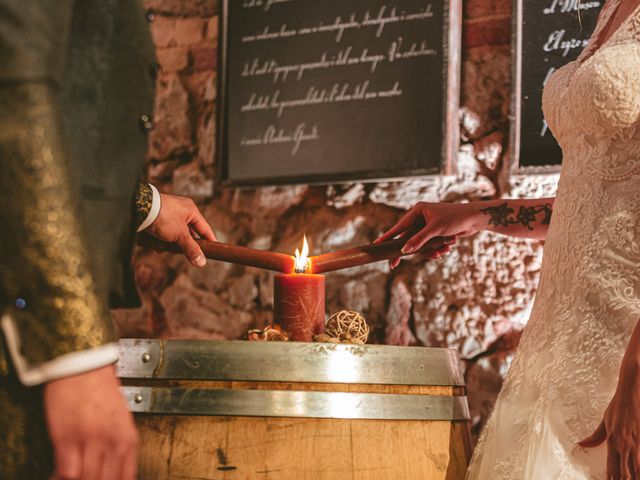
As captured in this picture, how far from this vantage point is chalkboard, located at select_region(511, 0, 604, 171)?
2014 mm

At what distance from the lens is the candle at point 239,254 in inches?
61.4

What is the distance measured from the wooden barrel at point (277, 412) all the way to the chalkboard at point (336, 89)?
1.01 metres

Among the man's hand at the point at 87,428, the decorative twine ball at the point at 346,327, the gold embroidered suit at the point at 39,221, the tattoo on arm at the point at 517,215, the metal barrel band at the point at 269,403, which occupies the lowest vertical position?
the metal barrel band at the point at 269,403

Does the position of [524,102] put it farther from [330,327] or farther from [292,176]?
[330,327]

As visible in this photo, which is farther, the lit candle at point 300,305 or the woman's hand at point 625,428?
the lit candle at point 300,305

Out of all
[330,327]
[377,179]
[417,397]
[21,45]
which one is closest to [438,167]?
[377,179]

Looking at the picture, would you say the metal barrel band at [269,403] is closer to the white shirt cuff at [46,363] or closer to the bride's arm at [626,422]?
the bride's arm at [626,422]

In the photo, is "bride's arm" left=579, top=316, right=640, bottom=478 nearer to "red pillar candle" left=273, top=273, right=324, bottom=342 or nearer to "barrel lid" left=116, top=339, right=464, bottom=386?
"barrel lid" left=116, top=339, right=464, bottom=386

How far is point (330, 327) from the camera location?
1479 mm

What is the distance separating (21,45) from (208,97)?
73.6 inches

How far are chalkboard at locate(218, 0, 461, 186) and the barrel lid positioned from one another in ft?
3.22

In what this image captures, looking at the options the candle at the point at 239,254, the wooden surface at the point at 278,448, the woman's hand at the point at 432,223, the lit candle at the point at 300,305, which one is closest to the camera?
the wooden surface at the point at 278,448

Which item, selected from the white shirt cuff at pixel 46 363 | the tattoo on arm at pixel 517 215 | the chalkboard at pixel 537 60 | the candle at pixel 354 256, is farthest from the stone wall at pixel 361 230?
the white shirt cuff at pixel 46 363

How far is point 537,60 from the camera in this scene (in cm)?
204
